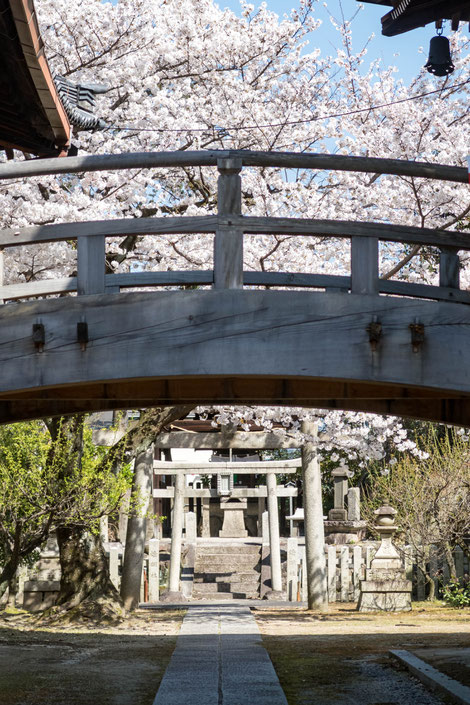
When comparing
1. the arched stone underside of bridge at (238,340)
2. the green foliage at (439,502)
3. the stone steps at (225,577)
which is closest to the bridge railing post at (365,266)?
the arched stone underside of bridge at (238,340)

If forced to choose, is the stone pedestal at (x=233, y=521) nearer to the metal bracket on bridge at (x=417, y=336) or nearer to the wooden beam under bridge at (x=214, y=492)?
the wooden beam under bridge at (x=214, y=492)

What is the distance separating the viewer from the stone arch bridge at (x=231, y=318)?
513cm

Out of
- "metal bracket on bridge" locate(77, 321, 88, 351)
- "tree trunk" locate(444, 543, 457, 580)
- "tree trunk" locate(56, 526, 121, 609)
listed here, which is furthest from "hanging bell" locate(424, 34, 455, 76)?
"tree trunk" locate(444, 543, 457, 580)

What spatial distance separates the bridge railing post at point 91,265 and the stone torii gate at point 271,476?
1126 centimetres

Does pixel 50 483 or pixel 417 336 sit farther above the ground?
pixel 417 336

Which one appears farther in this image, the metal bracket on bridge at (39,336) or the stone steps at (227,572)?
the stone steps at (227,572)

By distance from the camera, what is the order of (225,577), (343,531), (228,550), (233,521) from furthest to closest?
(233,521) → (343,531) → (228,550) → (225,577)

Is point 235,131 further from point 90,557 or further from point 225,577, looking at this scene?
point 225,577

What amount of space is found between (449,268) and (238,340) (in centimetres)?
145

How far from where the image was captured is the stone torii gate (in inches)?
635

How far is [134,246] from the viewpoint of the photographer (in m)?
14.6

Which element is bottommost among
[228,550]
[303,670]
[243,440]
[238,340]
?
[303,670]

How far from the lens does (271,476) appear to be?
71.4 feet

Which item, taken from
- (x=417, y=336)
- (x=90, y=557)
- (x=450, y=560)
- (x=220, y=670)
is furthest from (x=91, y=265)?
(x=450, y=560)
